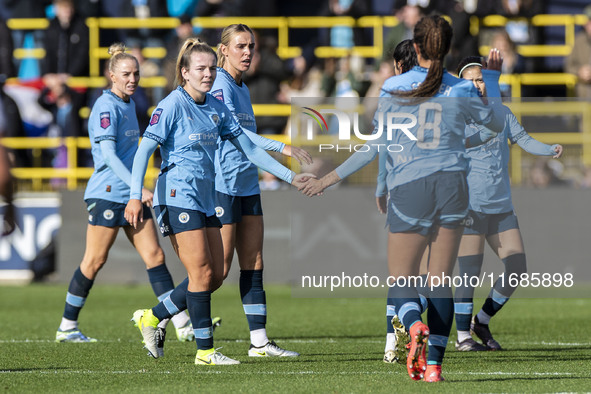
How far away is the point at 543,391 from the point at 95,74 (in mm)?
13341

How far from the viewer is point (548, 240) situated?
15148 millimetres

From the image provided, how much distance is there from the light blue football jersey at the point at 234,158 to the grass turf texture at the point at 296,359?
125 cm

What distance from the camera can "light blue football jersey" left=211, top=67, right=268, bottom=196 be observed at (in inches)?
315

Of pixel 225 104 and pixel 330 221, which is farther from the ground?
pixel 225 104

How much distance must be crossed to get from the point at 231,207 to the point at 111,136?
1.31 m

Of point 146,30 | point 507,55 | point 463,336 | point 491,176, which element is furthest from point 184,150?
point 146,30

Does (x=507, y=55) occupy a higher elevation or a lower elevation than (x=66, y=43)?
lower

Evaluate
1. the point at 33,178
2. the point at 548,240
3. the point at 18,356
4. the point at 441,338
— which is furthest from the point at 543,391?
the point at 33,178

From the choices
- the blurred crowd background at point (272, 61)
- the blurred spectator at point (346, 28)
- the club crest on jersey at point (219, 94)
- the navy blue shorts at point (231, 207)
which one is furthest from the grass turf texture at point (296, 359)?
the blurred spectator at point (346, 28)

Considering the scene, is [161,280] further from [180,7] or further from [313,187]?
[180,7]

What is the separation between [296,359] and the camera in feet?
25.9

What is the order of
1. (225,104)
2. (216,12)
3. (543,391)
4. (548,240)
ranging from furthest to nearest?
(216,12) < (548,240) < (225,104) < (543,391)

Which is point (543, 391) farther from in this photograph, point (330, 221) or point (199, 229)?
point (330, 221)

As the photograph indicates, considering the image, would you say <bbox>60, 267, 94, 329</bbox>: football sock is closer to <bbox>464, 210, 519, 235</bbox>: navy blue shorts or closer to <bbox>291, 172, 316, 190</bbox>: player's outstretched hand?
<bbox>291, 172, 316, 190</bbox>: player's outstretched hand
